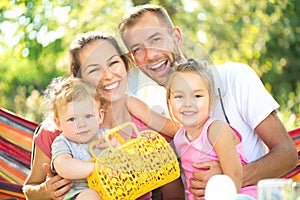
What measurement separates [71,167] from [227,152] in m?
0.57

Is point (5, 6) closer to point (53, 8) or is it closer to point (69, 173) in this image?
point (53, 8)

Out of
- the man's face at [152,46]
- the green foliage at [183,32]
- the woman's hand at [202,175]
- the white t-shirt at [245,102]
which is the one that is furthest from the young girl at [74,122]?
the green foliage at [183,32]

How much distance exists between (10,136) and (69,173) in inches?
39.8

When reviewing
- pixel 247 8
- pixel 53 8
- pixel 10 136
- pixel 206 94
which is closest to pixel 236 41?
pixel 247 8

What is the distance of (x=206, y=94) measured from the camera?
2.69 metres

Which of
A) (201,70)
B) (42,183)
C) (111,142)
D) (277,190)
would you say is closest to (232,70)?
(201,70)

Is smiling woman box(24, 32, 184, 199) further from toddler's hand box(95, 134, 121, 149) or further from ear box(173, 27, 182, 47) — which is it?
ear box(173, 27, 182, 47)

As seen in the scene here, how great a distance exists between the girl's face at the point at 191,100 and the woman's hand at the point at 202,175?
166mm

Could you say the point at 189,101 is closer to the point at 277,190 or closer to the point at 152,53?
the point at 152,53

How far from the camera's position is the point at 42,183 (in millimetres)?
2871

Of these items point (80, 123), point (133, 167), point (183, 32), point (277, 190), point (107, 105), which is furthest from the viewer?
point (183, 32)

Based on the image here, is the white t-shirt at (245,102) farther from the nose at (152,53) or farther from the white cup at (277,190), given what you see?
the white cup at (277,190)

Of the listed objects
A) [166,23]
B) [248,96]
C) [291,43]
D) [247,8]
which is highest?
[166,23]

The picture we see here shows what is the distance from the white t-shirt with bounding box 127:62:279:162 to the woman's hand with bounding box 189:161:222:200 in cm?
28
